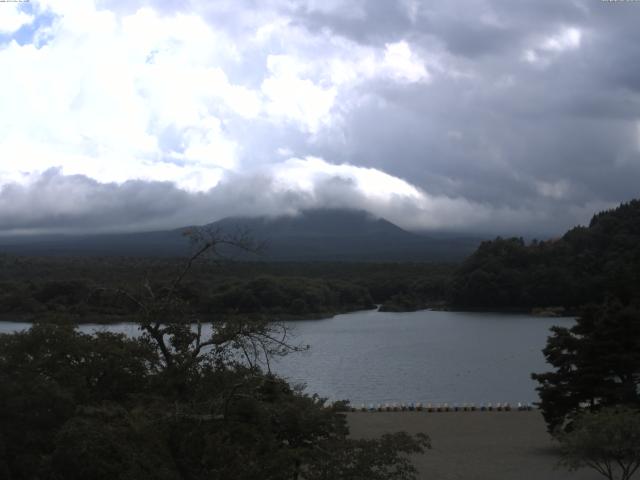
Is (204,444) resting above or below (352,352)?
above

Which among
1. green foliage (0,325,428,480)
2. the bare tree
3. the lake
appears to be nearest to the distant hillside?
the lake

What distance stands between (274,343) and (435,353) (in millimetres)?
29186

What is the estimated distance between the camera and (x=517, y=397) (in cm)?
2381

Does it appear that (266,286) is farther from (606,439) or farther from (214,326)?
(214,326)

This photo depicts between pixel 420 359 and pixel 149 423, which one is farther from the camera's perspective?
pixel 420 359

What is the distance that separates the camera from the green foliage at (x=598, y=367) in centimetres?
1386

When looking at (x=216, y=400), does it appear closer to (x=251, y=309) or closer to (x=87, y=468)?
(x=87, y=468)

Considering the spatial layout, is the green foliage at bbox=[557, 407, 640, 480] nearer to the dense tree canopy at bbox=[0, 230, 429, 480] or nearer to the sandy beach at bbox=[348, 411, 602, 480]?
the sandy beach at bbox=[348, 411, 602, 480]

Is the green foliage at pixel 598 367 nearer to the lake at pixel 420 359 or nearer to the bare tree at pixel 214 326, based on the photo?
the lake at pixel 420 359

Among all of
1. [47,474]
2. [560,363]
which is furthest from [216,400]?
[560,363]

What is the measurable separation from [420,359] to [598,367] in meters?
19.6

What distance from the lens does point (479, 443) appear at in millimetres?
16016

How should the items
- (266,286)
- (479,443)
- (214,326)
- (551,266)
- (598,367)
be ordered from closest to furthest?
(214,326) < (598,367) < (479,443) < (266,286) < (551,266)

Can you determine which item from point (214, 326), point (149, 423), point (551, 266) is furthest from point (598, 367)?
point (551, 266)
